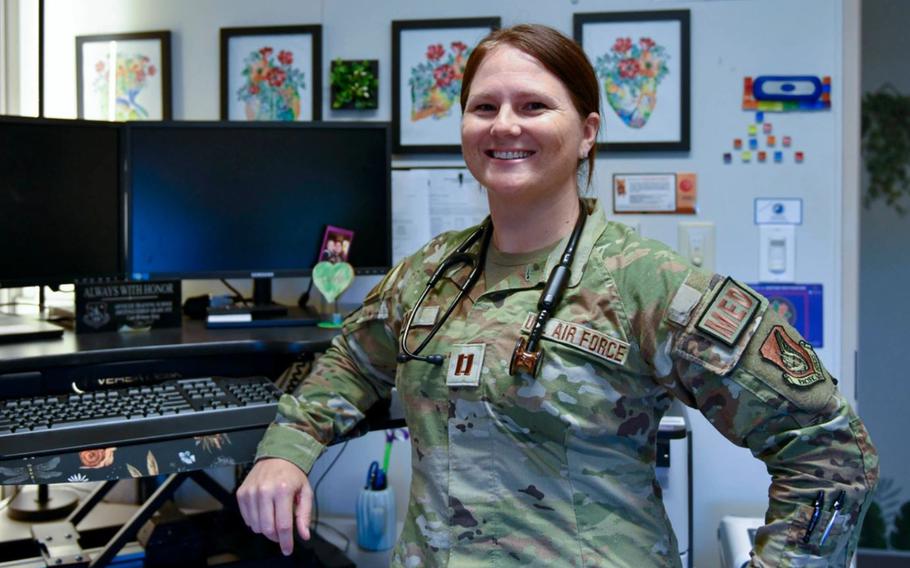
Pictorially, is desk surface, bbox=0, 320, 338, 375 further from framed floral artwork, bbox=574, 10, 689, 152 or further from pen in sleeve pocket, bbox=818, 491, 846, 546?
pen in sleeve pocket, bbox=818, 491, 846, 546

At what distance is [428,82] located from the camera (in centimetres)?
230

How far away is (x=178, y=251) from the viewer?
2.05 meters

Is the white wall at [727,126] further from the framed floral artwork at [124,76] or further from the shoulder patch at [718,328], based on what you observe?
the shoulder patch at [718,328]

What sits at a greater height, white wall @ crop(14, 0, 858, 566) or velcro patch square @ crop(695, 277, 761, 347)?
white wall @ crop(14, 0, 858, 566)

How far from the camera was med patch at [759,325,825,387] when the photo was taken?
1.04 m

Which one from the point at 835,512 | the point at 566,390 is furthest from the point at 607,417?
the point at 835,512

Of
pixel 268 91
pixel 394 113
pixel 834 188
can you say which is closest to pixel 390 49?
pixel 394 113

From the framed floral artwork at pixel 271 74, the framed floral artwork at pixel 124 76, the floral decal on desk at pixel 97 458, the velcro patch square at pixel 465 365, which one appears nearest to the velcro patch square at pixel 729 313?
the velcro patch square at pixel 465 365

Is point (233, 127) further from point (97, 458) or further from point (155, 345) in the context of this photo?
point (97, 458)

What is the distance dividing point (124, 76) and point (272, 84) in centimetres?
40

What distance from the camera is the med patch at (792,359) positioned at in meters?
1.04

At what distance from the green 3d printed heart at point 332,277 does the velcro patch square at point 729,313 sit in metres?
1.11

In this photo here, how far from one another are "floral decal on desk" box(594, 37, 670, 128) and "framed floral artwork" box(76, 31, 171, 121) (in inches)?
44.1

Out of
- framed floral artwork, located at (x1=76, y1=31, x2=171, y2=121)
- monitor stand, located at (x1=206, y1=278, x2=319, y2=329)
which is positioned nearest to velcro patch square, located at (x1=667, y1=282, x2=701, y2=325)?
monitor stand, located at (x1=206, y1=278, x2=319, y2=329)
